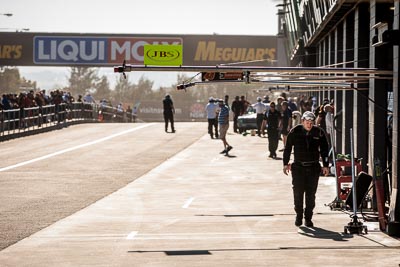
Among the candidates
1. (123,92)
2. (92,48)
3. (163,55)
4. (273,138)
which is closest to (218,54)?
(92,48)

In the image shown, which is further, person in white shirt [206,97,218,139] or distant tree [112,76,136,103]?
distant tree [112,76,136,103]

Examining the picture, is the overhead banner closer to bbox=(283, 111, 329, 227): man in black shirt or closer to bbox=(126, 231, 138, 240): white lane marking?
bbox=(283, 111, 329, 227): man in black shirt

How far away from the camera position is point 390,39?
45.8ft

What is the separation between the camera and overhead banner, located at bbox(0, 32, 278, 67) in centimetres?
6625

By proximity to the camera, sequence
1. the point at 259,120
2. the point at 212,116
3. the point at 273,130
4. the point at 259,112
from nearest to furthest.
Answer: the point at 273,130 < the point at 212,116 < the point at 259,112 < the point at 259,120

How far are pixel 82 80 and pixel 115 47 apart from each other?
105 meters

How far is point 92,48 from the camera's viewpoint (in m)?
66.6

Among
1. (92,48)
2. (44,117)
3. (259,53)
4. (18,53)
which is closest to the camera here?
(44,117)

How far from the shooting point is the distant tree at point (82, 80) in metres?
170

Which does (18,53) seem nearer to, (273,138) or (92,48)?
(92,48)

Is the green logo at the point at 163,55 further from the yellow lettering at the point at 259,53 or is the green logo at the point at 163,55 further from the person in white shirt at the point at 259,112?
the yellow lettering at the point at 259,53

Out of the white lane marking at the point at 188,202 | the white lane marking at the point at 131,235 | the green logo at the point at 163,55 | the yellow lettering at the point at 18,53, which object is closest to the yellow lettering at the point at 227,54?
the yellow lettering at the point at 18,53

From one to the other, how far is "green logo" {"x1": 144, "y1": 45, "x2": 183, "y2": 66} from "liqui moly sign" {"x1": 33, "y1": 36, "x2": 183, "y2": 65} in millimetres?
51465

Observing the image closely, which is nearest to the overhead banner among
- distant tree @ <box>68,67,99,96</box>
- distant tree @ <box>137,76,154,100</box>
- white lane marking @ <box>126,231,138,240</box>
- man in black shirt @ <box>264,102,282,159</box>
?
man in black shirt @ <box>264,102,282,159</box>
